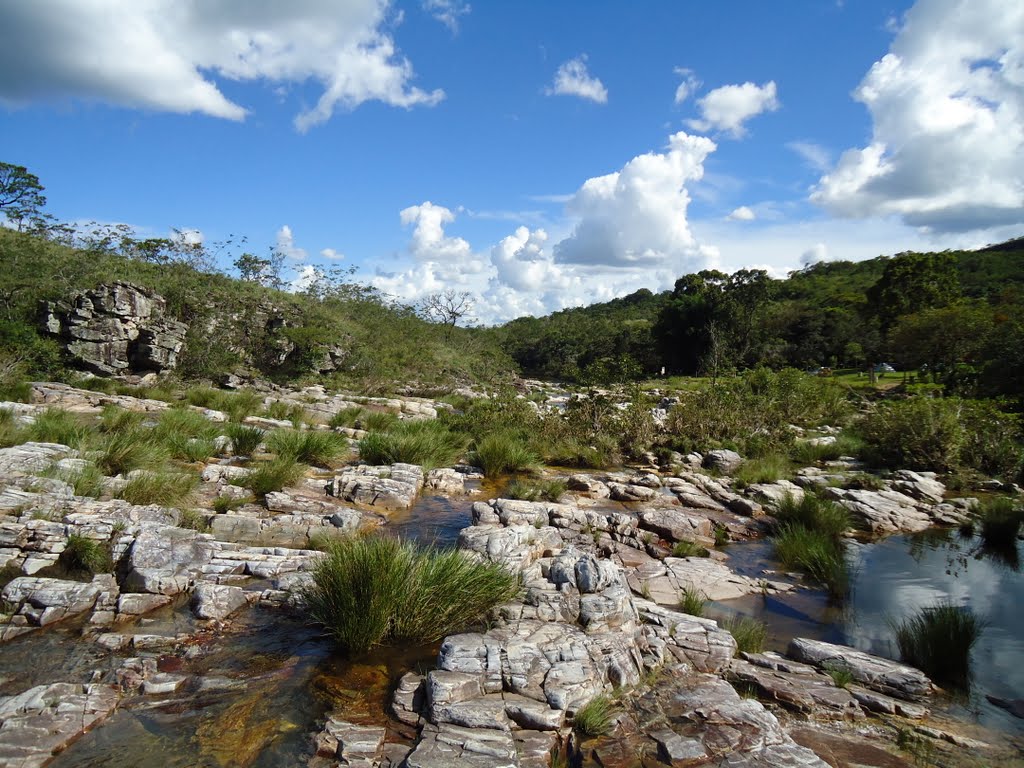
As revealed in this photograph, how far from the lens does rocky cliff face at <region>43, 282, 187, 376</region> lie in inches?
896

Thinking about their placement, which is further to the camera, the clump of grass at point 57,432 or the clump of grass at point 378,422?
the clump of grass at point 378,422

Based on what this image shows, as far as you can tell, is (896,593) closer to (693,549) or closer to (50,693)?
(693,549)

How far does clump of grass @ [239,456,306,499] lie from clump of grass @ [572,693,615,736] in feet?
22.9

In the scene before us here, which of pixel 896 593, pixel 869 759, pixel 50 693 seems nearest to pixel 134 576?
pixel 50 693

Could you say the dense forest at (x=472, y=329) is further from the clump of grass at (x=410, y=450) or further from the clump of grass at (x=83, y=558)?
the clump of grass at (x=83, y=558)

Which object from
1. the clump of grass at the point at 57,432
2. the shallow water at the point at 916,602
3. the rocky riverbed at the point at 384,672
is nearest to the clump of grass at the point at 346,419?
the clump of grass at the point at 57,432

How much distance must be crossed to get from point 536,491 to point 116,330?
21932mm

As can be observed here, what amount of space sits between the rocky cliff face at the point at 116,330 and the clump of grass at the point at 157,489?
61.1ft

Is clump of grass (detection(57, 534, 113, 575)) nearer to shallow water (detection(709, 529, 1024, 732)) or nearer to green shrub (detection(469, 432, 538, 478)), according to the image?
shallow water (detection(709, 529, 1024, 732))

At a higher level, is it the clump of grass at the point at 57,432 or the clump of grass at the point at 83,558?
the clump of grass at the point at 57,432

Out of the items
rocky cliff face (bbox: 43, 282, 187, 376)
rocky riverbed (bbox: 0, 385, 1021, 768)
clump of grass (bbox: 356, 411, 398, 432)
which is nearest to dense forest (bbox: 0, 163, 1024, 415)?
rocky cliff face (bbox: 43, 282, 187, 376)

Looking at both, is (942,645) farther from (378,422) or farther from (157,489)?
(378,422)

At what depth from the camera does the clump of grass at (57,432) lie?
985cm

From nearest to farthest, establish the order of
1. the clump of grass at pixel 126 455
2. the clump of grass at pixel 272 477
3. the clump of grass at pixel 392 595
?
1. the clump of grass at pixel 392 595
2. the clump of grass at pixel 126 455
3. the clump of grass at pixel 272 477
